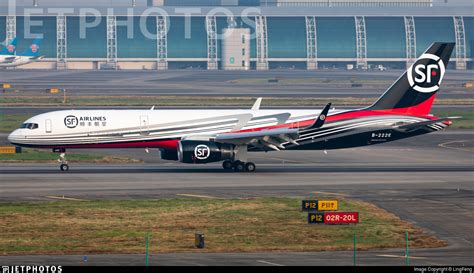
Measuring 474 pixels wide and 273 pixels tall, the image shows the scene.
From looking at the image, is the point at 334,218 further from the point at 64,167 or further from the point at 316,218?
the point at 64,167

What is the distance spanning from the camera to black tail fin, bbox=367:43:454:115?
62.6 metres

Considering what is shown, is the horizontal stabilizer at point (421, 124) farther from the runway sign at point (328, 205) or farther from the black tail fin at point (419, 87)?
the runway sign at point (328, 205)

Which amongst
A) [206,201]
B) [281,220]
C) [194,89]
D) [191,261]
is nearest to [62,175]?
[206,201]

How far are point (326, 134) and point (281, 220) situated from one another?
20971 mm

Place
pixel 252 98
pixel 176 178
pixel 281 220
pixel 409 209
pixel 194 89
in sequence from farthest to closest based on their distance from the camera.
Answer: pixel 194 89
pixel 252 98
pixel 176 178
pixel 409 209
pixel 281 220

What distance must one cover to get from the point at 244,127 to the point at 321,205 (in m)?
19.4

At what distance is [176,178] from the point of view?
187 ft

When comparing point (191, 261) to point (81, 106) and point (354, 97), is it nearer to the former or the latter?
point (81, 106)

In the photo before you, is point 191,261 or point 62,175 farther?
point 62,175

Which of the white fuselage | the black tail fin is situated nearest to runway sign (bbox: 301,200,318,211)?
the white fuselage

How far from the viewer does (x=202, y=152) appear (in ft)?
192

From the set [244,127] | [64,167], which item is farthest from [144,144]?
[244,127]

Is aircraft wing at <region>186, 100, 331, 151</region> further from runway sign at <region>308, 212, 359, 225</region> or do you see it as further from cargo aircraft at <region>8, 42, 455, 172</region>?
runway sign at <region>308, 212, 359, 225</region>

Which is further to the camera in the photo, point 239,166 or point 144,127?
point 239,166
